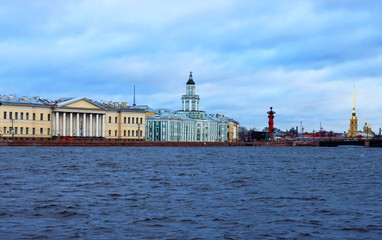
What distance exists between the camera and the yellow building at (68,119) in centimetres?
8962

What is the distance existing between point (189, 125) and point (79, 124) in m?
29.5

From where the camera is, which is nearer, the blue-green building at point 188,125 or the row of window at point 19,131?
the row of window at point 19,131

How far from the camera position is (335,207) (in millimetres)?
16906

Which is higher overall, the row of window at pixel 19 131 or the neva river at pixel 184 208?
the row of window at pixel 19 131

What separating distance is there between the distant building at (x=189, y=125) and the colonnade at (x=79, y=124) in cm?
1638

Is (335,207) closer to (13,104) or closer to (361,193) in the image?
(361,193)

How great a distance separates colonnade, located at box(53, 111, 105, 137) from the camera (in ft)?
315

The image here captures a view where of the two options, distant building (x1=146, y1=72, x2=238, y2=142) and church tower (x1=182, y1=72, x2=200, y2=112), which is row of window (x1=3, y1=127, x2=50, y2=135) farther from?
church tower (x1=182, y1=72, x2=200, y2=112)

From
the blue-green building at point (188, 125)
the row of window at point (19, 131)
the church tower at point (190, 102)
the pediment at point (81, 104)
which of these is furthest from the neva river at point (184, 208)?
the church tower at point (190, 102)

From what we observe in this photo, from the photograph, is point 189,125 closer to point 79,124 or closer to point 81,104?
point 79,124

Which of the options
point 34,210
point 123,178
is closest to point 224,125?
point 123,178

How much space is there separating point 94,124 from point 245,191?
81749 mm

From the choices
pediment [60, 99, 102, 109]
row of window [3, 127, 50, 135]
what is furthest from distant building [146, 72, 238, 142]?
row of window [3, 127, 50, 135]

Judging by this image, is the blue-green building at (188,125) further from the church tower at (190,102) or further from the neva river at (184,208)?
the neva river at (184,208)
